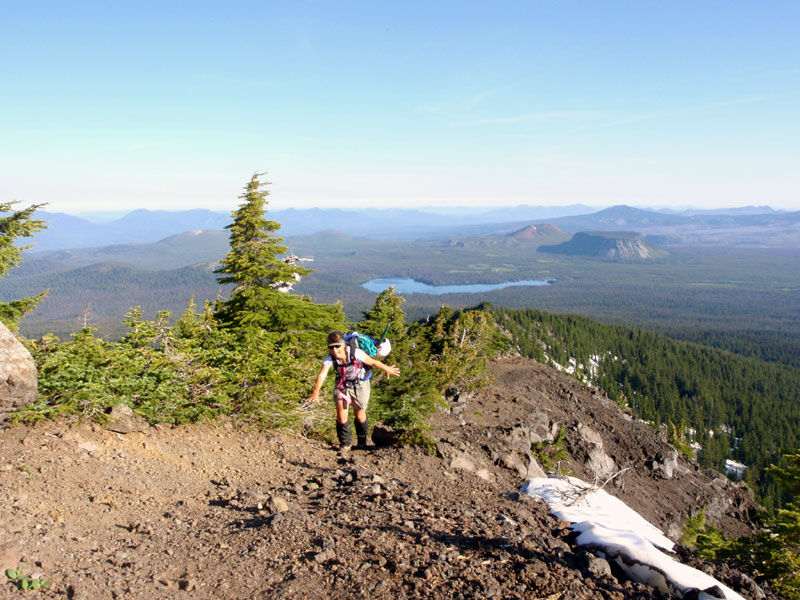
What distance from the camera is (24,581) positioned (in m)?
4.32

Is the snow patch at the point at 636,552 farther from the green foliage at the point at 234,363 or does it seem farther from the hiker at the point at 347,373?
the green foliage at the point at 234,363

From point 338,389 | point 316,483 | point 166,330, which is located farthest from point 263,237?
point 316,483

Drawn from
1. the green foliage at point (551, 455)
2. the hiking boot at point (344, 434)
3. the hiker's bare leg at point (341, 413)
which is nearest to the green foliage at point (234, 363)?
the hiking boot at point (344, 434)

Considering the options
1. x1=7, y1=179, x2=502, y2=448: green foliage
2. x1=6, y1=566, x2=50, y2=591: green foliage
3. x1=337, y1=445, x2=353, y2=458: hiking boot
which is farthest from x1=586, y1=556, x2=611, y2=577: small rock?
x1=6, y1=566, x2=50, y2=591: green foliage

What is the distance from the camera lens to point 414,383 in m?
14.3

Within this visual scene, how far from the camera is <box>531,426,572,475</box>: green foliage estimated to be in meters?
18.8

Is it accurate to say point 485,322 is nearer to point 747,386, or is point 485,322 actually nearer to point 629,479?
point 629,479

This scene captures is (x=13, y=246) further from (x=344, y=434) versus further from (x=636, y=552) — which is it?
(x=636, y=552)

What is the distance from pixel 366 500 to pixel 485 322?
22568 millimetres

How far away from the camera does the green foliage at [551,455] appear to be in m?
18.8

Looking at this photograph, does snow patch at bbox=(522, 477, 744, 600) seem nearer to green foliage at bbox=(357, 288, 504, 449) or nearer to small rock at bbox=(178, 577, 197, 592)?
green foliage at bbox=(357, 288, 504, 449)

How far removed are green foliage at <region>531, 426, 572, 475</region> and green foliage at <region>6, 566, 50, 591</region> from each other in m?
16.9

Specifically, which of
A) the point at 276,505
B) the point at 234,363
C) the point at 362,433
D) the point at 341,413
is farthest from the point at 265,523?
the point at 234,363

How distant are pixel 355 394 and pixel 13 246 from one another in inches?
508
